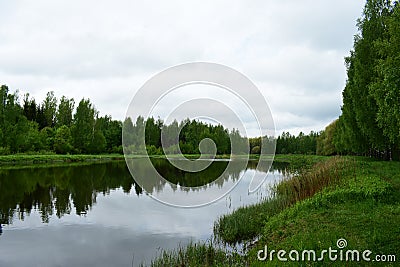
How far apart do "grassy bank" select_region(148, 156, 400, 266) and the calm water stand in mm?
1436

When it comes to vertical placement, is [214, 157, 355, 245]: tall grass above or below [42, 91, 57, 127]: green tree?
below

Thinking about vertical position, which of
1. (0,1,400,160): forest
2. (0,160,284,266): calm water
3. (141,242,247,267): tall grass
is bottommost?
(0,160,284,266): calm water

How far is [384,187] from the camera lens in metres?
11.6

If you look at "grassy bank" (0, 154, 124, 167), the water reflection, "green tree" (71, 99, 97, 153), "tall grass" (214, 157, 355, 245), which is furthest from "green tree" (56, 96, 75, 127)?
"tall grass" (214, 157, 355, 245)

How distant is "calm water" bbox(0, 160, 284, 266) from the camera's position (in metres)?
9.85

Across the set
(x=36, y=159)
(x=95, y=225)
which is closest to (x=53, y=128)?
(x=36, y=159)

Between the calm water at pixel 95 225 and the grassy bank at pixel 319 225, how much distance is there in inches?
56.5

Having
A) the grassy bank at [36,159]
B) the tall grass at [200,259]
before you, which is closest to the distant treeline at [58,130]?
the grassy bank at [36,159]

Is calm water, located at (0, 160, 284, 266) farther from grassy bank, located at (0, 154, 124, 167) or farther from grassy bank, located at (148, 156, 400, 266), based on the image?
grassy bank, located at (0, 154, 124, 167)

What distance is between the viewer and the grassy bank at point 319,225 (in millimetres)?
7055

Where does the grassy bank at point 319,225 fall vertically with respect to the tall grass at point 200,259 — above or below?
above

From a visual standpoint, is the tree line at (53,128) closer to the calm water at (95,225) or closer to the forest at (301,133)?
the forest at (301,133)

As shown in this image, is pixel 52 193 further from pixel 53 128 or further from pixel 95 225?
pixel 53 128

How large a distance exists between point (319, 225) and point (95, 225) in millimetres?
8796
